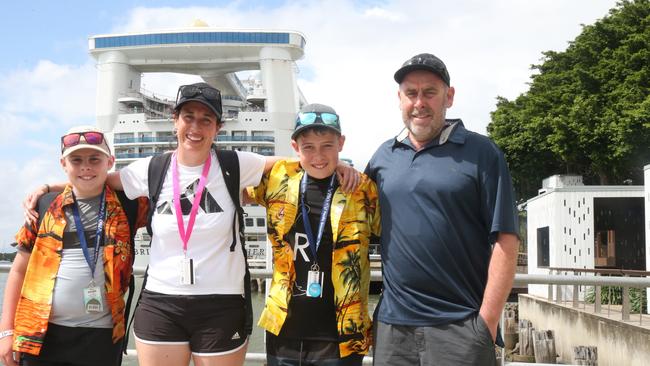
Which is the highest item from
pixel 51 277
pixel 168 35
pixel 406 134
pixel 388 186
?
pixel 168 35

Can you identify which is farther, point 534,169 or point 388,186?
point 534,169

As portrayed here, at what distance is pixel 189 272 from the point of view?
304 cm

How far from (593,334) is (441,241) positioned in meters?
15.1

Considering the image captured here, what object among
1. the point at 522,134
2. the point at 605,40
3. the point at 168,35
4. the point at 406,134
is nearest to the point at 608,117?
the point at 605,40

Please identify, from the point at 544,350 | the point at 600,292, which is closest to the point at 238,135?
the point at 544,350

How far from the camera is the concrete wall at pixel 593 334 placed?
525 inches

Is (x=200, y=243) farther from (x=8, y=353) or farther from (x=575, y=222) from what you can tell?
(x=575, y=222)

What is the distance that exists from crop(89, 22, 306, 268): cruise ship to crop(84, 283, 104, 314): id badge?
58227 millimetres

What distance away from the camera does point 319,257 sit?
310 cm

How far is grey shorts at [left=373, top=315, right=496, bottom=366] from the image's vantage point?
2850 millimetres

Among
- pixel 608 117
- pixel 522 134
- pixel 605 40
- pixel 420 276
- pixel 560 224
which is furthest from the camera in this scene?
pixel 522 134

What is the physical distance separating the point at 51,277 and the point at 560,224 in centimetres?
2057

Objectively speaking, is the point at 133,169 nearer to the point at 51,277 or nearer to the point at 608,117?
the point at 51,277

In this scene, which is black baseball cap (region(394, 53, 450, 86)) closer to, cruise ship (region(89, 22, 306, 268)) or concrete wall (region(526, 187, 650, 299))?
concrete wall (region(526, 187, 650, 299))
